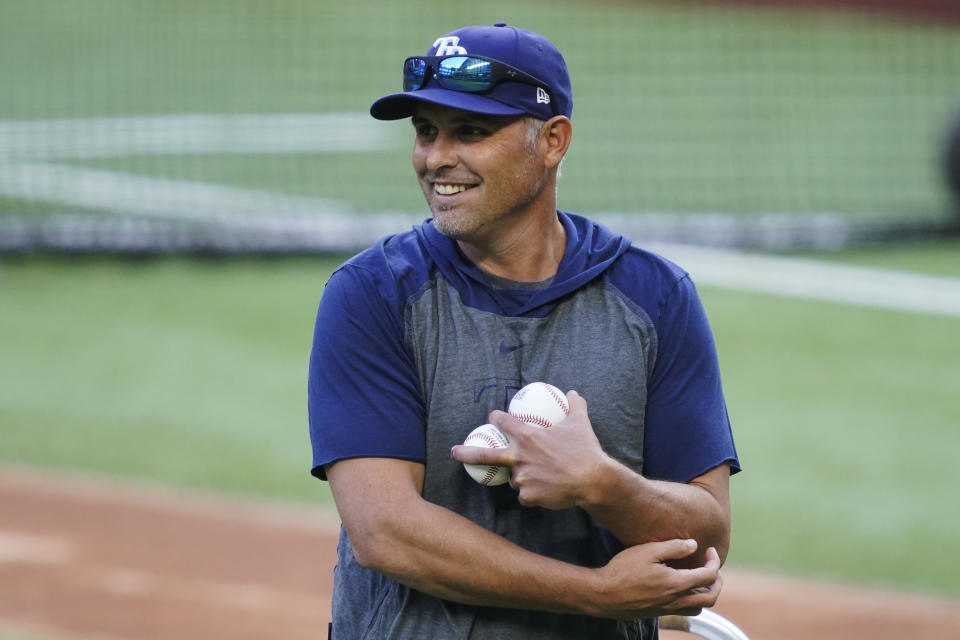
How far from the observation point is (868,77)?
75.0 ft

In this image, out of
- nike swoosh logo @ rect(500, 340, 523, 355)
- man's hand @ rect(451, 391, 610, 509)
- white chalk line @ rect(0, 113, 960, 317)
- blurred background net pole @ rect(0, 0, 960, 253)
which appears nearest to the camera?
man's hand @ rect(451, 391, 610, 509)

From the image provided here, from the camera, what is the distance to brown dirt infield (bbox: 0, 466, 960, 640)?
675 cm

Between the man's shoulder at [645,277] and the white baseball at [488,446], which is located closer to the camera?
the white baseball at [488,446]

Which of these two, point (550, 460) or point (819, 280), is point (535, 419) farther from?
point (819, 280)

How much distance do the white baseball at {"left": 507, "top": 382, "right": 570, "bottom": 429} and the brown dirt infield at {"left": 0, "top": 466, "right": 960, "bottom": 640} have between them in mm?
3612

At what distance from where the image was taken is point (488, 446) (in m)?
2.96

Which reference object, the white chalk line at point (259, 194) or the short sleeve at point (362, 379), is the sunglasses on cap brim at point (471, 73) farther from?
the white chalk line at point (259, 194)

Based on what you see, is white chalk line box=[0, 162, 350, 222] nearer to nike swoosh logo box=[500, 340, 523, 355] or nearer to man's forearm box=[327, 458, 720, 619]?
nike swoosh logo box=[500, 340, 523, 355]

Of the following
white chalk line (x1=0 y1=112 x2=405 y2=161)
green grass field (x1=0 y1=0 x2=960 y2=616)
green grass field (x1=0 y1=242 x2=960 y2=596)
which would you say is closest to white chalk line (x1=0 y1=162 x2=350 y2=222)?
green grass field (x1=0 y1=0 x2=960 y2=616)

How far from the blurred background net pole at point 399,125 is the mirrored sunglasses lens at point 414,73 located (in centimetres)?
1030

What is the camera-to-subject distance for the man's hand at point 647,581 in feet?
9.68

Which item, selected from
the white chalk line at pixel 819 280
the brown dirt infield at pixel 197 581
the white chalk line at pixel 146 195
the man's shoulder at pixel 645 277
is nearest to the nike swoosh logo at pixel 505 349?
the man's shoulder at pixel 645 277

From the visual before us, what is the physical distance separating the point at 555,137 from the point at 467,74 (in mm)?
320

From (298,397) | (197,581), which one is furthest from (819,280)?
(197,581)
